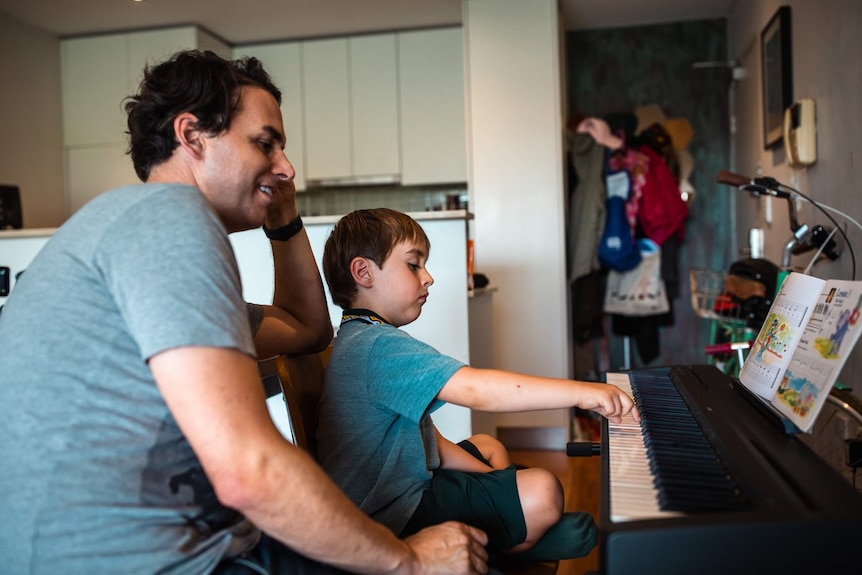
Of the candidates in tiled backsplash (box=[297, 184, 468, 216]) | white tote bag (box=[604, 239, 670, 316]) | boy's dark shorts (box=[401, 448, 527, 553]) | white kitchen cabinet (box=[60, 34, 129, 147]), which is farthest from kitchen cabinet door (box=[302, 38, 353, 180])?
boy's dark shorts (box=[401, 448, 527, 553])

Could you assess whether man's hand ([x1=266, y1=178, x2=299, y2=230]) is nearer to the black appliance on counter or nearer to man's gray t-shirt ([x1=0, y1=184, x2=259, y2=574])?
man's gray t-shirt ([x1=0, y1=184, x2=259, y2=574])

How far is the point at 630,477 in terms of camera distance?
93cm

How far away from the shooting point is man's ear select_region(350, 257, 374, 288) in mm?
1458

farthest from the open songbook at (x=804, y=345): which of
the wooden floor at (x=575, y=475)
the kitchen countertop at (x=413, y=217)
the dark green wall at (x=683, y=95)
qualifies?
the dark green wall at (x=683, y=95)

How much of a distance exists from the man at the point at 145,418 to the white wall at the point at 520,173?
10.3ft

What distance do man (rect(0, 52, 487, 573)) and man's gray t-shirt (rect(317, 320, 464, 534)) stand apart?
1.04 feet

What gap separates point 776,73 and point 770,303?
1.48 meters

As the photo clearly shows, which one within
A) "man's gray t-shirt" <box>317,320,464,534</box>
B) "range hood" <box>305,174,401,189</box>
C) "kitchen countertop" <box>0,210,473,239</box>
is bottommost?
"man's gray t-shirt" <box>317,320,464,534</box>

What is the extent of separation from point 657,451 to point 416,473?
454 millimetres

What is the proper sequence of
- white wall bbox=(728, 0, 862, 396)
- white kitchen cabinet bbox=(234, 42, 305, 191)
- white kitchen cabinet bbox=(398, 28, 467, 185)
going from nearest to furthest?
white wall bbox=(728, 0, 862, 396), white kitchen cabinet bbox=(398, 28, 467, 185), white kitchen cabinet bbox=(234, 42, 305, 191)

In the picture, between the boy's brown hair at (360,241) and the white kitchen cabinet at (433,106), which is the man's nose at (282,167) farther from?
the white kitchen cabinet at (433,106)

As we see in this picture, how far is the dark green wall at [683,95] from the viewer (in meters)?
4.87

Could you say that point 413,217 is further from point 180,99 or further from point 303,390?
point 180,99

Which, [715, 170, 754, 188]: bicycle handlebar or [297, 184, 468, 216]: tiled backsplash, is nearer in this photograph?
[715, 170, 754, 188]: bicycle handlebar
